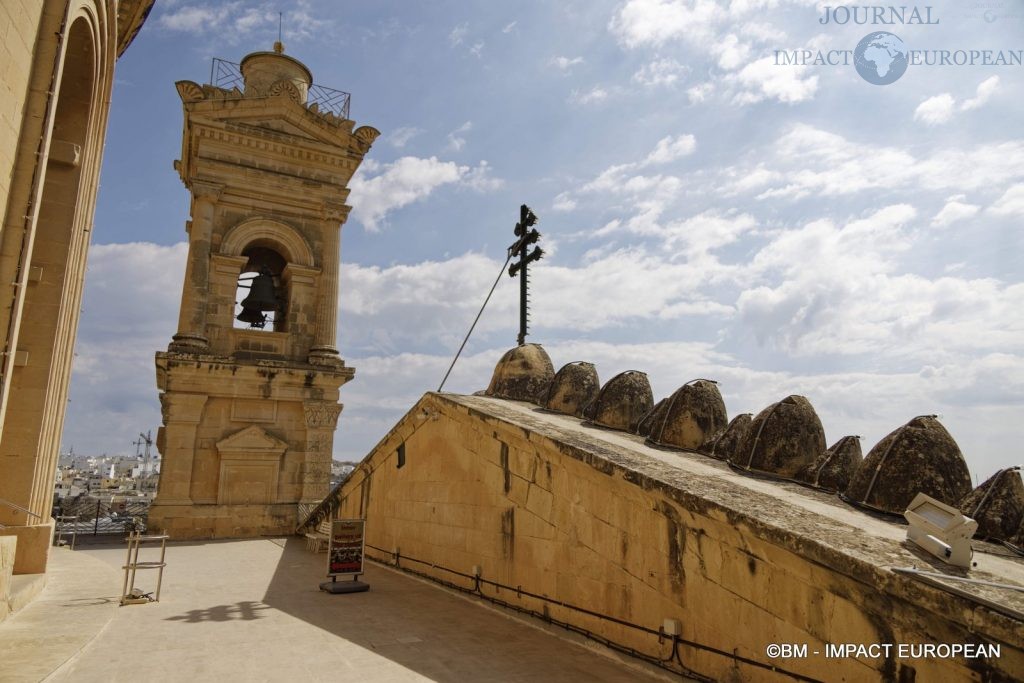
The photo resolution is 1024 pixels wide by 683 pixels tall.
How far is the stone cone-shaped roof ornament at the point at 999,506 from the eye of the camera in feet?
18.6

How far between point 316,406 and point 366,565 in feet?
23.2

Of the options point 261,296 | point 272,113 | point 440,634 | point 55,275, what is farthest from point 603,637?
point 272,113

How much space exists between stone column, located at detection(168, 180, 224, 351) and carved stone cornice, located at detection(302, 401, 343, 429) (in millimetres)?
3235

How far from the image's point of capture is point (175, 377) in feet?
55.0

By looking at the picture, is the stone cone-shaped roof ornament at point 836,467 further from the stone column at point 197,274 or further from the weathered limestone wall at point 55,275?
the stone column at point 197,274

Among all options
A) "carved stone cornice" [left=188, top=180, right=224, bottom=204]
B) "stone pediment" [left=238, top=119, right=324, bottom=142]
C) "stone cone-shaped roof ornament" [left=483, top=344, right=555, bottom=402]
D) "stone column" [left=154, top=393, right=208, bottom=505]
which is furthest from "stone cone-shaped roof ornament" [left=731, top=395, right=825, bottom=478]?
"stone pediment" [left=238, top=119, right=324, bottom=142]

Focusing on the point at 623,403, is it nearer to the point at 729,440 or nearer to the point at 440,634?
the point at 729,440

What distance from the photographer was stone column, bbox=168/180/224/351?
56.2 ft

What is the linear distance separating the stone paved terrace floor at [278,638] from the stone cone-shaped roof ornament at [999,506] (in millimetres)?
3295

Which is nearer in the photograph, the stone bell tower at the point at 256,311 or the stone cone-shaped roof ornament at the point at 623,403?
the stone cone-shaped roof ornament at the point at 623,403

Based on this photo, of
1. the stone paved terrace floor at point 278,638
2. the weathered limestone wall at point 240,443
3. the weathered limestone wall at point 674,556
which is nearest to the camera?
the weathered limestone wall at point 674,556

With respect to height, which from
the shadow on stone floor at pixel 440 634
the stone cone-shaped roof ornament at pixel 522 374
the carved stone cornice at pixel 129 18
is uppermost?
the carved stone cornice at pixel 129 18

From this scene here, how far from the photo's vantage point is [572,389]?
12164mm

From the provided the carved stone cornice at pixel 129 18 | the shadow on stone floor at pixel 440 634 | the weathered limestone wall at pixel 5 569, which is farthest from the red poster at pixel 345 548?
the carved stone cornice at pixel 129 18
